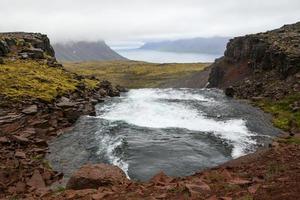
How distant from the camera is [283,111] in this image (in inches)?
2192

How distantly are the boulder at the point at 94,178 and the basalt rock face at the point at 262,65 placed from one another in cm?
4351

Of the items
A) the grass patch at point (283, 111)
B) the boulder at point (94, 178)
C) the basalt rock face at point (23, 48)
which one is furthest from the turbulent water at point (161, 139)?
the basalt rock face at point (23, 48)

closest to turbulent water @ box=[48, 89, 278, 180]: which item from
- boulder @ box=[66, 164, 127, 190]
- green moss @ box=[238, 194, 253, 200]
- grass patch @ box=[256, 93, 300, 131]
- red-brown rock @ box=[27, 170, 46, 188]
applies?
grass patch @ box=[256, 93, 300, 131]

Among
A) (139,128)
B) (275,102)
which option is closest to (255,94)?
(275,102)

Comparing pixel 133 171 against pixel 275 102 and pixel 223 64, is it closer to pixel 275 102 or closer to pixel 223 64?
pixel 275 102

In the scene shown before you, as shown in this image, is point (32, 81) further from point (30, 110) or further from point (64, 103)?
point (30, 110)

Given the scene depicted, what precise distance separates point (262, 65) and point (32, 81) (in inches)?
1757

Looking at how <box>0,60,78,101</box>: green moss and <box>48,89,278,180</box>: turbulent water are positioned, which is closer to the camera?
<box>48,89,278,180</box>: turbulent water

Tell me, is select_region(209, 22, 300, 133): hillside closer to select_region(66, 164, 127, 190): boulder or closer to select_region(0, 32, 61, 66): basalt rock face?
select_region(66, 164, 127, 190): boulder

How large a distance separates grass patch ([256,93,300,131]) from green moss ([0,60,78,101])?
87.4ft

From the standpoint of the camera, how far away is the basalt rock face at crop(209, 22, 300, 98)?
2785 inches

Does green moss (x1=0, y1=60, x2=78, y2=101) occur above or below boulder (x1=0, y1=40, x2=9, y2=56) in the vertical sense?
below

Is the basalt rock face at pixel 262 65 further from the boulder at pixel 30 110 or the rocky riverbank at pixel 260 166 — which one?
the boulder at pixel 30 110

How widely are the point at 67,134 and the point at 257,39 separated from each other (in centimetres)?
6050
